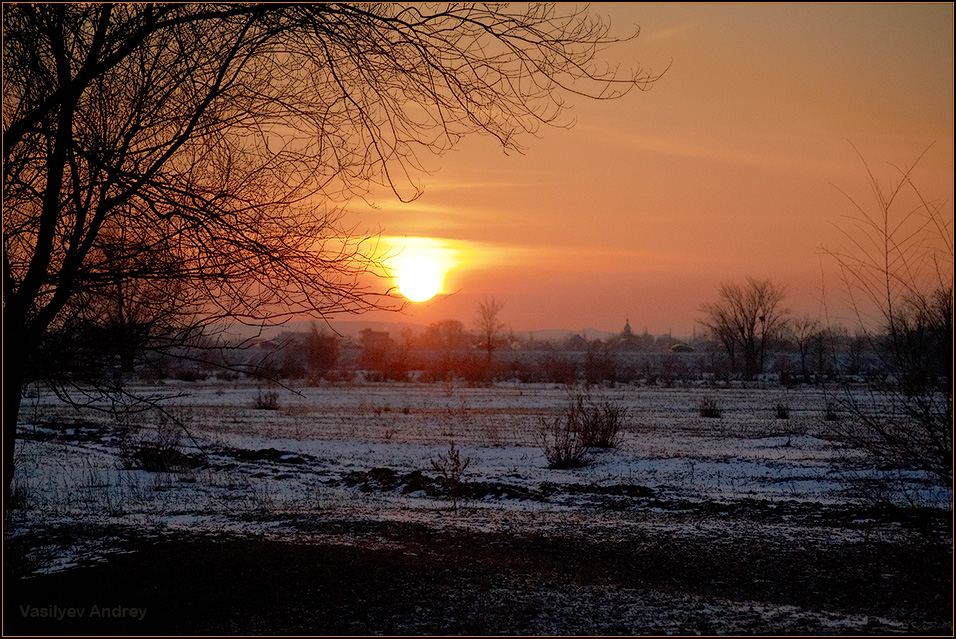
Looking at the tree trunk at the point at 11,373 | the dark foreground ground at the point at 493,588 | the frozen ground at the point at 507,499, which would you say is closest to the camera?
the tree trunk at the point at 11,373

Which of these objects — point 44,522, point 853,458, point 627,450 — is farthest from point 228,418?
point 853,458

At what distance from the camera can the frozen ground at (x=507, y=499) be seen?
228 inches

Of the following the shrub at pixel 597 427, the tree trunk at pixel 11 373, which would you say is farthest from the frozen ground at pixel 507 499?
the tree trunk at pixel 11 373

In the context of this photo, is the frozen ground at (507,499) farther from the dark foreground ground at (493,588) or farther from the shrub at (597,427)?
the shrub at (597,427)

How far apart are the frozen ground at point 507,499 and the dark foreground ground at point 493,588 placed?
5cm

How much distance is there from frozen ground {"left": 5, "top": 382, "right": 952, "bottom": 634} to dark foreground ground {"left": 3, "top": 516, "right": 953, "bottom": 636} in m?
0.05

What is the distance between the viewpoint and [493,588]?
593 centimetres

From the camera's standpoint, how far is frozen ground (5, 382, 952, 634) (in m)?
5.79

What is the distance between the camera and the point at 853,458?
49.3 ft

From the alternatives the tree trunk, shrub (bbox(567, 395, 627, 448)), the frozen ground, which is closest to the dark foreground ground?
the frozen ground

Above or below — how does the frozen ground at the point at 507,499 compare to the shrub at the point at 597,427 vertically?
below

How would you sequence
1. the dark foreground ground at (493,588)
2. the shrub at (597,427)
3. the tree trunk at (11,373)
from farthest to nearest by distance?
the shrub at (597,427) → the dark foreground ground at (493,588) → the tree trunk at (11,373)

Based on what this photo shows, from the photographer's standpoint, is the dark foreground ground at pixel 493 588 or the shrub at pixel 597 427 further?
the shrub at pixel 597 427

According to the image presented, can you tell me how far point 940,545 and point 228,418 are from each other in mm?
24211
